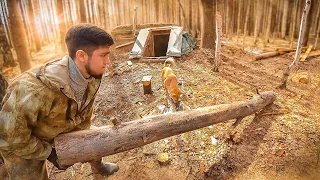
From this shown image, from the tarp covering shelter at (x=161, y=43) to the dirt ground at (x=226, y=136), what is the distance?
1678 mm

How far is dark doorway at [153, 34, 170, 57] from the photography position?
1100 cm

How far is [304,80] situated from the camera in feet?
22.5

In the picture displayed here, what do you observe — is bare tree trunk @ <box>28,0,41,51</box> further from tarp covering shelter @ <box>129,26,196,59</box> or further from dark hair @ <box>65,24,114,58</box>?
Result: dark hair @ <box>65,24,114,58</box>

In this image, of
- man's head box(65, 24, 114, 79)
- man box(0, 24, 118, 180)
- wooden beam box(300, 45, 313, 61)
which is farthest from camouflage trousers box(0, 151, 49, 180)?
wooden beam box(300, 45, 313, 61)

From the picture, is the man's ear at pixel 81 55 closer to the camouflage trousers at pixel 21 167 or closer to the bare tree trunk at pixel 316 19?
the camouflage trousers at pixel 21 167

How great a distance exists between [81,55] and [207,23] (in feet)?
25.5

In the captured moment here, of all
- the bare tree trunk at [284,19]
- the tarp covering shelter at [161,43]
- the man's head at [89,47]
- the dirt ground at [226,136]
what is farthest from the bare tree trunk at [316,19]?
the man's head at [89,47]

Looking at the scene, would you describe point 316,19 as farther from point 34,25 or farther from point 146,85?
point 34,25

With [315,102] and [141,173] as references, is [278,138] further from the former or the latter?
[141,173]

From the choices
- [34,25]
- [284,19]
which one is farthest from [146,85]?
[34,25]

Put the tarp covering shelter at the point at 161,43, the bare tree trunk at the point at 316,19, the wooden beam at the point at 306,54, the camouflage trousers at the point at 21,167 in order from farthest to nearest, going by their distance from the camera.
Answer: the bare tree trunk at the point at 316,19 → the tarp covering shelter at the point at 161,43 → the wooden beam at the point at 306,54 → the camouflage trousers at the point at 21,167

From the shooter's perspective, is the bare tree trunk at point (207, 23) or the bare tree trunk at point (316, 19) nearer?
the bare tree trunk at point (207, 23)

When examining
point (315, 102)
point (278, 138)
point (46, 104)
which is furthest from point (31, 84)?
point (315, 102)

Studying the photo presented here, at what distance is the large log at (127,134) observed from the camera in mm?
2885
